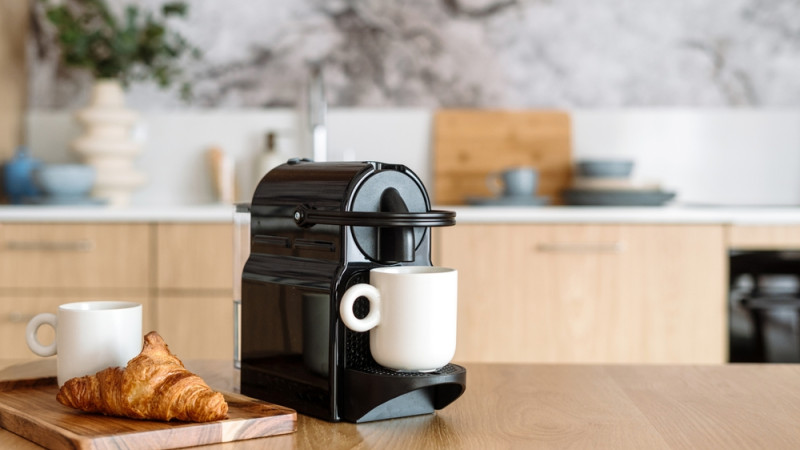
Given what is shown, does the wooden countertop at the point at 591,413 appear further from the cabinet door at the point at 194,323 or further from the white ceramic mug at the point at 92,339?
the cabinet door at the point at 194,323

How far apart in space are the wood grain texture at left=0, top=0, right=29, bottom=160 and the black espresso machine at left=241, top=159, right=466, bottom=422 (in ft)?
8.63

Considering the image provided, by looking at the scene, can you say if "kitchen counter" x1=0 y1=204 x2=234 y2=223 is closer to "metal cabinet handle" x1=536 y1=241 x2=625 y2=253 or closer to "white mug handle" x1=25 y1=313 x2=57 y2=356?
"metal cabinet handle" x1=536 y1=241 x2=625 y2=253

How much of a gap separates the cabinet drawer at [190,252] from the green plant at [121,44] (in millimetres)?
647

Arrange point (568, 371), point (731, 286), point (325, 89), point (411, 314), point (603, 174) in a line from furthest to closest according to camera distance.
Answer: point (325, 89) → point (603, 174) → point (731, 286) → point (568, 371) → point (411, 314)

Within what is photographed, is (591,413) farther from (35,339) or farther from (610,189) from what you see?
(610,189)

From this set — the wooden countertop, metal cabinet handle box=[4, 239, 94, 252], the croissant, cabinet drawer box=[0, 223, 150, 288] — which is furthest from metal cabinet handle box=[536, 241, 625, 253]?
the croissant

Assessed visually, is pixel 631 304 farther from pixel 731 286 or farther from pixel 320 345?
pixel 320 345

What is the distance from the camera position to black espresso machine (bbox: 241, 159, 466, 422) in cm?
89

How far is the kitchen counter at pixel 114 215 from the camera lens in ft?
9.14

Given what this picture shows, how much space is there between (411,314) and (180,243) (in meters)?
2.05

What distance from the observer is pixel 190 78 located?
135 inches

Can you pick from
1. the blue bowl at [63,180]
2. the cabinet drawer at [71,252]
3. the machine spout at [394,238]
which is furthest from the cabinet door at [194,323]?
the machine spout at [394,238]

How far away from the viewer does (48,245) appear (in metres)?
2.80

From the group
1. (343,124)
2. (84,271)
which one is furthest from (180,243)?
(343,124)
